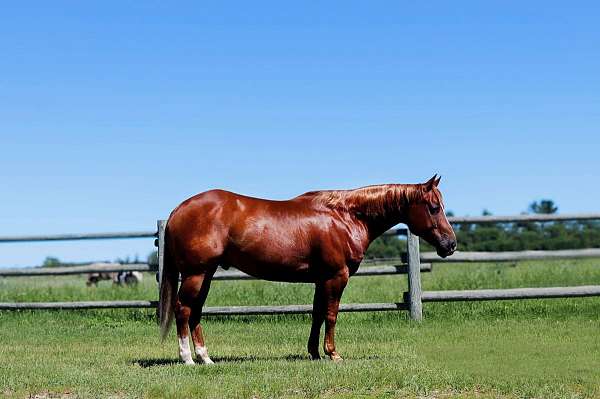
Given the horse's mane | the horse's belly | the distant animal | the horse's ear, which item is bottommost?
the distant animal

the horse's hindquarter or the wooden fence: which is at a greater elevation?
the horse's hindquarter

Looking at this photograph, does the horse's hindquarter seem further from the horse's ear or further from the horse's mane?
the horse's ear

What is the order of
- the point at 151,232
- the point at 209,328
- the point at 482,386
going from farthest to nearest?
the point at 151,232, the point at 209,328, the point at 482,386

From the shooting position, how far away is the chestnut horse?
8547 mm

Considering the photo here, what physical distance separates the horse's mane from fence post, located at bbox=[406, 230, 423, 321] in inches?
142

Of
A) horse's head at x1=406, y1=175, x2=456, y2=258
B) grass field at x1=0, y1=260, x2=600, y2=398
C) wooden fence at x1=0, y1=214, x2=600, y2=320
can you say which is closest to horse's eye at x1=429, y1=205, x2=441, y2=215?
horse's head at x1=406, y1=175, x2=456, y2=258

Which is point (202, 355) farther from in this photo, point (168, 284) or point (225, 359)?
point (168, 284)

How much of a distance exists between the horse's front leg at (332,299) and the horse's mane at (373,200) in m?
0.68

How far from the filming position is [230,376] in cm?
766

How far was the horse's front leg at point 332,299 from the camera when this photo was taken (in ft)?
28.7

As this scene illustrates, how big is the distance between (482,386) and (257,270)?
2.53 metres

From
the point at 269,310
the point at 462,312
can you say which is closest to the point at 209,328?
the point at 269,310

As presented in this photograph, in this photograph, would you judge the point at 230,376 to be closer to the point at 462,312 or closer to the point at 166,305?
the point at 166,305

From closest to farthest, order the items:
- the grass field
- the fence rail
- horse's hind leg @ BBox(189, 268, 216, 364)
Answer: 1. the grass field
2. horse's hind leg @ BBox(189, 268, 216, 364)
3. the fence rail
